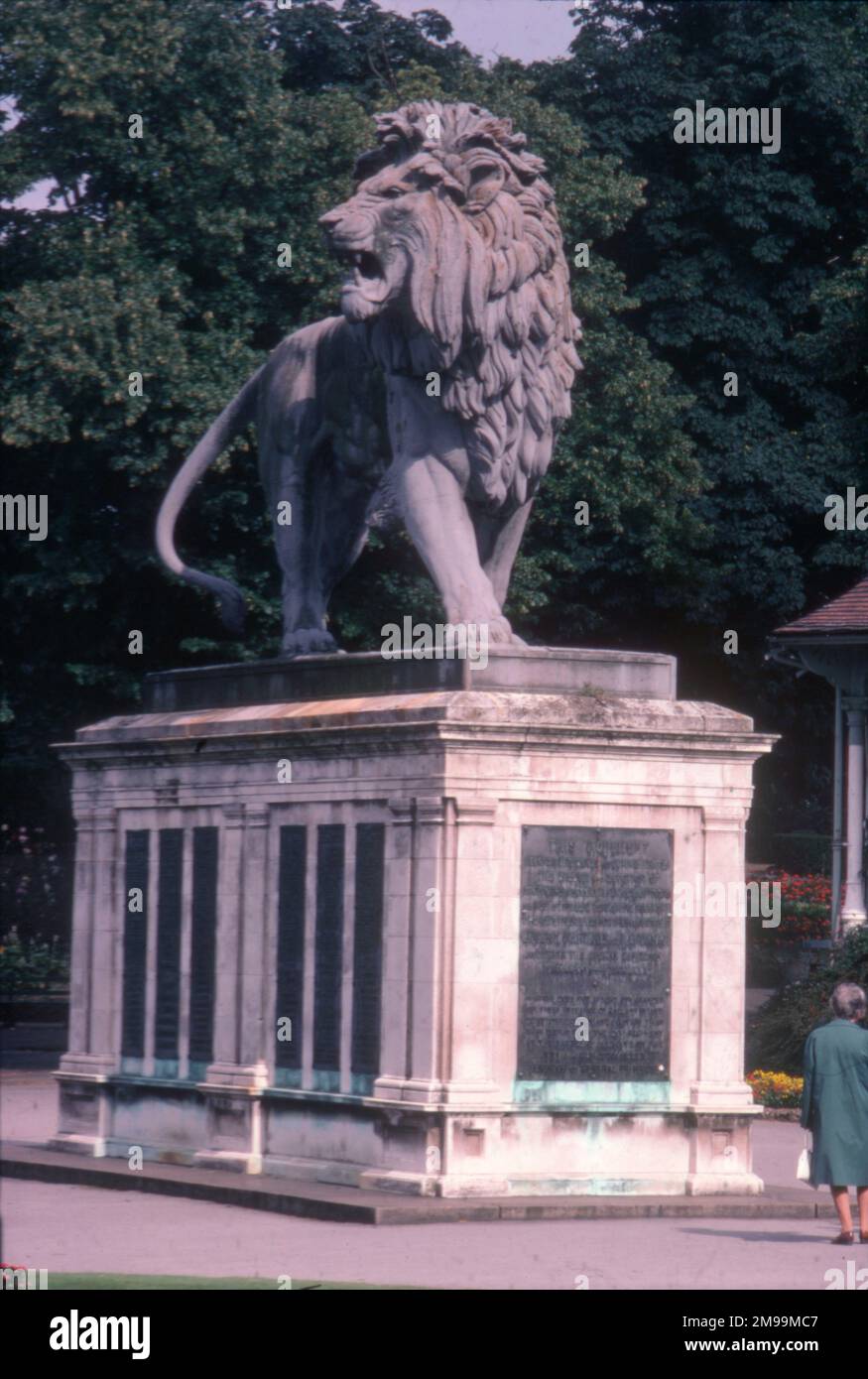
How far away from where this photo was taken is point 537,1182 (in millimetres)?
15969

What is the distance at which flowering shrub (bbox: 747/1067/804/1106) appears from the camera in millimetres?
25312

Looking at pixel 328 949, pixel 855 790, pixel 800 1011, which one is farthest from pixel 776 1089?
pixel 328 949

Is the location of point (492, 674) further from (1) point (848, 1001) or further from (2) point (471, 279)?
(1) point (848, 1001)

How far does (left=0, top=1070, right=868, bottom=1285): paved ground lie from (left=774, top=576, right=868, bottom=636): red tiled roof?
1494 cm

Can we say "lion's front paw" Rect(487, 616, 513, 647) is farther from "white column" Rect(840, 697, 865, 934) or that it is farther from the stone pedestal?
"white column" Rect(840, 697, 865, 934)

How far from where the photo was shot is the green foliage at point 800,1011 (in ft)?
84.8

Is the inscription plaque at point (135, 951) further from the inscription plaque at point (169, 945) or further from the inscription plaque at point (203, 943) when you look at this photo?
the inscription plaque at point (203, 943)

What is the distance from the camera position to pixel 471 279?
17.0 m

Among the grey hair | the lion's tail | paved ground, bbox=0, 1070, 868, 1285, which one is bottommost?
paved ground, bbox=0, 1070, 868, 1285

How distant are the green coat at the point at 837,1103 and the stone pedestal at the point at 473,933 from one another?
118 centimetres

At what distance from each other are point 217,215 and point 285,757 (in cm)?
1523

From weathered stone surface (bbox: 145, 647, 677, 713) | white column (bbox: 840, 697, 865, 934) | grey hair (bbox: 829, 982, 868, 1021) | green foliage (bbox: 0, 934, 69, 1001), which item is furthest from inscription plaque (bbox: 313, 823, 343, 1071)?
green foliage (bbox: 0, 934, 69, 1001)

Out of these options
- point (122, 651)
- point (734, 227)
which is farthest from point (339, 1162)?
point (734, 227)

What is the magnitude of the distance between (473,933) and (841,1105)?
2.39m
